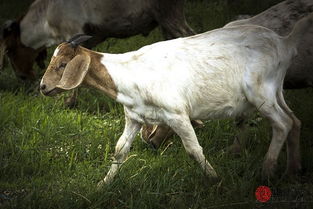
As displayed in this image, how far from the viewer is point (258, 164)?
539 centimetres

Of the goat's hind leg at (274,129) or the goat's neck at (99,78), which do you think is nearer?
the goat's neck at (99,78)

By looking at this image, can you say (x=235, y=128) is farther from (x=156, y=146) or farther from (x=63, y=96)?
(x=63, y=96)

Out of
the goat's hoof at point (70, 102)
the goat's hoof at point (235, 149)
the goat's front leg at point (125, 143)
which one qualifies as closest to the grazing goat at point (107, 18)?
the goat's hoof at point (70, 102)

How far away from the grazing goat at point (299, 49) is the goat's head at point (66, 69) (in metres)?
1.25

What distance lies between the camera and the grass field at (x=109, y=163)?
4.79m

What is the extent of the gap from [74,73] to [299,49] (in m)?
1.90

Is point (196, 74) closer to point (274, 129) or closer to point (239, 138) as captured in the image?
point (274, 129)

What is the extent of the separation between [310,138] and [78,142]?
1.98 meters

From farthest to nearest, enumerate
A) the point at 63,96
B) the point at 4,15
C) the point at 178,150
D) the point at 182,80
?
the point at 4,15, the point at 63,96, the point at 178,150, the point at 182,80

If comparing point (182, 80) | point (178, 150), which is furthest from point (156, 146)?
point (182, 80)

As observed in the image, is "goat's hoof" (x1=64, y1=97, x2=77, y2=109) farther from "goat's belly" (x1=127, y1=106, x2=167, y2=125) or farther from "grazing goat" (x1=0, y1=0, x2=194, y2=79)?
"goat's belly" (x1=127, y1=106, x2=167, y2=125)

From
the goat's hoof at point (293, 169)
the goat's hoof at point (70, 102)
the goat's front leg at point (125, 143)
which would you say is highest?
the goat's front leg at point (125, 143)

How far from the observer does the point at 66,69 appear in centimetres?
492

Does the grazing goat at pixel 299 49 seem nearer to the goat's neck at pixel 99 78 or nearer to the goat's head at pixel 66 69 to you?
the goat's neck at pixel 99 78
